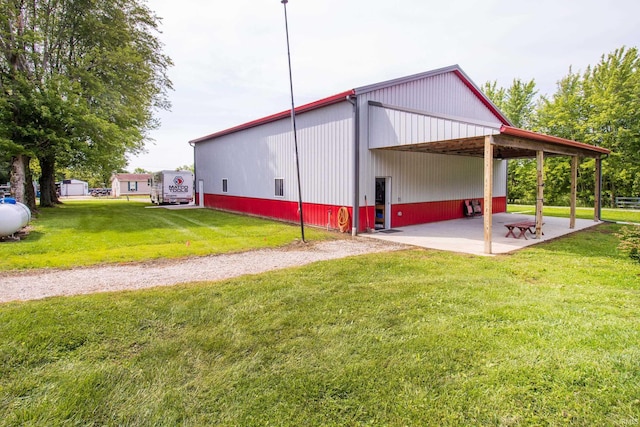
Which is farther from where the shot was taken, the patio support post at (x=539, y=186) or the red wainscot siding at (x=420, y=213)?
the red wainscot siding at (x=420, y=213)

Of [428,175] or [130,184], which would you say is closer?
[428,175]

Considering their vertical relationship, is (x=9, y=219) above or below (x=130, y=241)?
above

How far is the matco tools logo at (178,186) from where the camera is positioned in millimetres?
27703

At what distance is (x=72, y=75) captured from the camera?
16969 mm

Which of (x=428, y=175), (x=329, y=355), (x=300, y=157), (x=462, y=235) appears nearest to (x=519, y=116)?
(x=428, y=175)

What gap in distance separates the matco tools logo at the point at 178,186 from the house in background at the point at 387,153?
37.7 ft

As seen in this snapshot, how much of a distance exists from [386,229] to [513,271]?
5.95 m

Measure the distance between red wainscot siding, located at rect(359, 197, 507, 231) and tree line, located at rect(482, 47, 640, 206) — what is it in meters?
17.9

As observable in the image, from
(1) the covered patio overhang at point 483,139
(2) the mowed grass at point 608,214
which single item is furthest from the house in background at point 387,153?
(2) the mowed grass at point 608,214

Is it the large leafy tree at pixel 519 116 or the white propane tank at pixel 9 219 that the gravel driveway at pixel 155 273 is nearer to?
the white propane tank at pixel 9 219

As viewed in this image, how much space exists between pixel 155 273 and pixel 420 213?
10.3m

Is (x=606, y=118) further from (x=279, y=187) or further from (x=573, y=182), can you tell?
(x=279, y=187)

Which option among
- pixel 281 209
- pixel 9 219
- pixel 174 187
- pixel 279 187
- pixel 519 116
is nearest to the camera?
pixel 9 219

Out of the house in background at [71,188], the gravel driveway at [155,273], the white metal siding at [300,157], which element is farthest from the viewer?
the house in background at [71,188]
